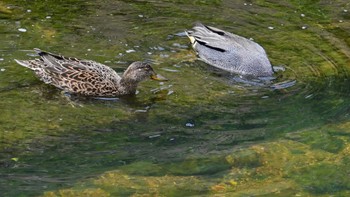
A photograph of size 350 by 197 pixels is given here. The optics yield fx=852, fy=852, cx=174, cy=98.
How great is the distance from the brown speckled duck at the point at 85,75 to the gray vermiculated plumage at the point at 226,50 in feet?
4.70

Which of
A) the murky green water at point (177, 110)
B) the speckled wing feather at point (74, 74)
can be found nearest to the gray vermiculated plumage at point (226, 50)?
the murky green water at point (177, 110)

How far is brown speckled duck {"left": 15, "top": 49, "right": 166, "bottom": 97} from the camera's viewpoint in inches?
425

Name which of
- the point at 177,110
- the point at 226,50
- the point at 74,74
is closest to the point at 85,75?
the point at 74,74

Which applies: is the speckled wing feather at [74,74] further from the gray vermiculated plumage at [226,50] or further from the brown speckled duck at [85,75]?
the gray vermiculated plumage at [226,50]

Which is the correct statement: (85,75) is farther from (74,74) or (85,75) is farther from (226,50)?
(226,50)

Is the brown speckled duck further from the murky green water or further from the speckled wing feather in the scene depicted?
the murky green water

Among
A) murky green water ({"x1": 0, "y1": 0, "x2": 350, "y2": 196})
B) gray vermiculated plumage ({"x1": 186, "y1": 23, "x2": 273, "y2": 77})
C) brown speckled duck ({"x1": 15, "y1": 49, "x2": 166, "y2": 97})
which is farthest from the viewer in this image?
gray vermiculated plumage ({"x1": 186, "y1": 23, "x2": 273, "y2": 77})

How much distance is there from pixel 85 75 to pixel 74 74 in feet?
0.46

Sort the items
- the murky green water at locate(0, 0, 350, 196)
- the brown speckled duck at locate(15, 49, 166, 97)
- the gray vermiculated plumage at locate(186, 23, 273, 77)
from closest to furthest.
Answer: the murky green water at locate(0, 0, 350, 196) < the brown speckled duck at locate(15, 49, 166, 97) < the gray vermiculated plumage at locate(186, 23, 273, 77)

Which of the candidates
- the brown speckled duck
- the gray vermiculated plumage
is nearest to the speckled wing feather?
the brown speckled duck

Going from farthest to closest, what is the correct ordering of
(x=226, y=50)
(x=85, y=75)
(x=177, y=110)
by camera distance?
(x=226, y=50) → (x=85, y=75) → (x=177, y=110)

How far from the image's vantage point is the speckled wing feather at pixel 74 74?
10.8 metres

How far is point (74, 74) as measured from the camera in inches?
427

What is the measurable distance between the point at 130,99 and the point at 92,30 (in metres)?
1.78
